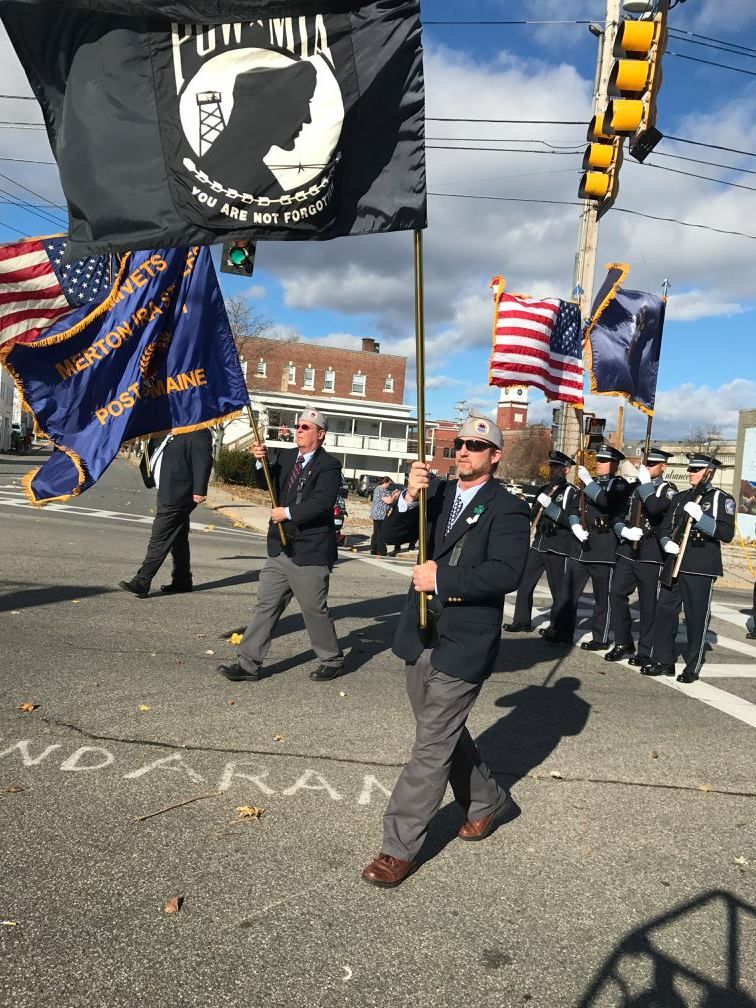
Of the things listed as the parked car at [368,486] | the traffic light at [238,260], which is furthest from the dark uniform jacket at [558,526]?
the parked car at [368,486]

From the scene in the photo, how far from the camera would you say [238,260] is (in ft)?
34.6

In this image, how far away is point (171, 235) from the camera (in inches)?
176

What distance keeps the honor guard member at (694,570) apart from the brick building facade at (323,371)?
192 feet

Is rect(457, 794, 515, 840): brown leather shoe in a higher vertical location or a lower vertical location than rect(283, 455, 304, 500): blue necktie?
lower

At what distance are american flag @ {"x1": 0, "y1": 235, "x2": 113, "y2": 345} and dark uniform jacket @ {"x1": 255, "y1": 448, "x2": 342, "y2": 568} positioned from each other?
2363 mm

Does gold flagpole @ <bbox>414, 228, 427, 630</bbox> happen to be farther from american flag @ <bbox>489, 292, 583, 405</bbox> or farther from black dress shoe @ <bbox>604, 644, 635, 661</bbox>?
american flag @ <bbox>489, 292, 583, 405</bbox>

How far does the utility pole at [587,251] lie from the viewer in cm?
1384

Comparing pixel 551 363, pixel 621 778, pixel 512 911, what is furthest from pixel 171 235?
pixel 551 363

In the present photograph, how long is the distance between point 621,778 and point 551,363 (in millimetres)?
A: 9923

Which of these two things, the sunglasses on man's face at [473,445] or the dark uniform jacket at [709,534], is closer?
the sunglasses on man's face at [473,445]

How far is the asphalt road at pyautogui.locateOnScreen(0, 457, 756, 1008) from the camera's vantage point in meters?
2.88

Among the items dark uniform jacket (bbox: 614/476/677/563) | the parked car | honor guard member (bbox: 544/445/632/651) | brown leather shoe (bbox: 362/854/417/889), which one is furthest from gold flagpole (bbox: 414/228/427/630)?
the parked car

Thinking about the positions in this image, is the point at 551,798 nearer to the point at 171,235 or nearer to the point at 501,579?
the point at 501,579

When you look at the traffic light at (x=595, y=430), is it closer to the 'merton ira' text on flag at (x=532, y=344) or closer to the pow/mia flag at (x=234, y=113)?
the 'merton ira' text on flag at (x=532, y=344)
